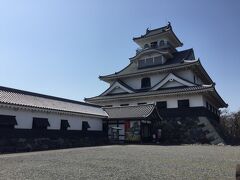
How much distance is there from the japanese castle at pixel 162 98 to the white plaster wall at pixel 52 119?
1946 millimetres

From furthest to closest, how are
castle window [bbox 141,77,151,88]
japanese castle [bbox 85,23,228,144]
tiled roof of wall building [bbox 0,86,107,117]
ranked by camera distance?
1. castle window [bbox 141,77,151,88]
2. japanese castle [bbox 85,23,228,144]
3. tiled roof of wall building [bbox 0,86,107,117]

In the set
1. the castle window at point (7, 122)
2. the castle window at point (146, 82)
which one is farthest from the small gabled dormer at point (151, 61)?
the castle window at point (7, 122)

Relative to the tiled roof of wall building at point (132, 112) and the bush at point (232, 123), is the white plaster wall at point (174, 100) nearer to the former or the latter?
the tiled roof of wall building at point (132, 112)

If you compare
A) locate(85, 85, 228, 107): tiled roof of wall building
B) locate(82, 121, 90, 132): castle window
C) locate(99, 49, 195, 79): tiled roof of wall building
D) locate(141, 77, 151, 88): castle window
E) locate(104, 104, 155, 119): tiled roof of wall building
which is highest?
locate(99, 49, 195, 79): tiled roof of wall building

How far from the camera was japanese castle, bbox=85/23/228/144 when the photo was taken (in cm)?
2322

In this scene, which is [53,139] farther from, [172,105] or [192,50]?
[192,50]

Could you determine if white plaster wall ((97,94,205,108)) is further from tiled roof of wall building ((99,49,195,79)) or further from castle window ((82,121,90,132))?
castle window ((82,121,90,132))

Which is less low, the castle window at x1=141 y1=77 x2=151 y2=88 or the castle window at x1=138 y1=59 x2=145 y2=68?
the castle window at x1=138 y1=59 x2=145 y2=68

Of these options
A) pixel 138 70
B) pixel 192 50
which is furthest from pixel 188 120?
pixel 192 50

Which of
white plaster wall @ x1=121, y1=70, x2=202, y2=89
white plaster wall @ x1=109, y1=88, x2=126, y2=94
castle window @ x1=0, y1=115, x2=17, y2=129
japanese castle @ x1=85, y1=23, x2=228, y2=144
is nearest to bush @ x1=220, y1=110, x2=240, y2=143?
japanese castle @ x1=85, y1=23, x2=228, y2=144

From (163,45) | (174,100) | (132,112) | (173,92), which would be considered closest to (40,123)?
(132,112)

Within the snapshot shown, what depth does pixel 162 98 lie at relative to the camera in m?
26.9

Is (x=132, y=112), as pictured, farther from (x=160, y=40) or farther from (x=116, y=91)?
(x=160, y=40)

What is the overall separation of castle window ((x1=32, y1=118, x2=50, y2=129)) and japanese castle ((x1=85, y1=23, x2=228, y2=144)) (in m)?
8.03
